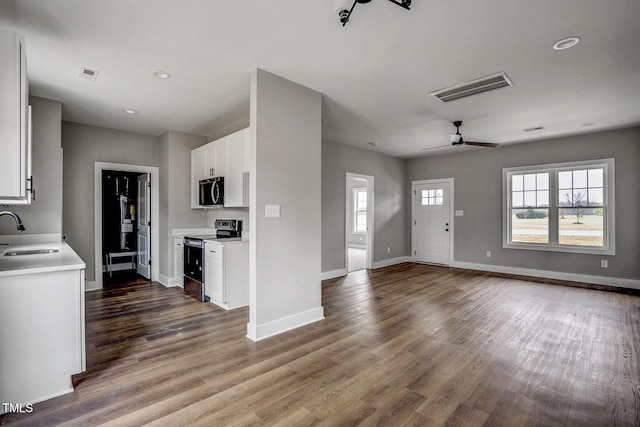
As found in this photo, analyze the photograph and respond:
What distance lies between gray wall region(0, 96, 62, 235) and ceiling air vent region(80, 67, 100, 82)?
1081 millimetres

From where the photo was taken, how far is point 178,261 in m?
Result: 5.07

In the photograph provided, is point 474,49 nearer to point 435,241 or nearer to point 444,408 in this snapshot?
point 444,408

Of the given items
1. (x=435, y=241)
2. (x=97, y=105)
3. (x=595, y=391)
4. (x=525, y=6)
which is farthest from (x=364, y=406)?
(x=435, y=241)

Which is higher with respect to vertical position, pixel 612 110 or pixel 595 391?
pixel 612 110

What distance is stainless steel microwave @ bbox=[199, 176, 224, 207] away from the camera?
4502mm

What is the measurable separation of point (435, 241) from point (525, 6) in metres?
5.91

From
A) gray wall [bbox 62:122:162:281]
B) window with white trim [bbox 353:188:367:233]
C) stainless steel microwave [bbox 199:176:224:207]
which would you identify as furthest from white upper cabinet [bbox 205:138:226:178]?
window with white trim [bbox 353:188:367:233]

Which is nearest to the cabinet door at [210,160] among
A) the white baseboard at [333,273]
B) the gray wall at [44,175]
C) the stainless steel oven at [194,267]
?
the stainless steel oven at [194,267]

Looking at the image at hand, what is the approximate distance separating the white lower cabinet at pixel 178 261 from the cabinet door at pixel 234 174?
1.20 m

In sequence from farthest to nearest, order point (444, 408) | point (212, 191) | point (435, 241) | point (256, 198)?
1. point (435, 241)
2. point (212, 191)
3. point (256, 198)
4. point (444, 408)

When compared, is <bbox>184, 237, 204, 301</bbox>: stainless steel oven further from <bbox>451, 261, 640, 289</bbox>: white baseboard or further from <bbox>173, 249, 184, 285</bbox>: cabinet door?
<bbox>451, 261, 640, 289</bbox>: white baseboard

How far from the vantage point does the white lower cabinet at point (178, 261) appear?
4.96 m

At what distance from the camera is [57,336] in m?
2.09

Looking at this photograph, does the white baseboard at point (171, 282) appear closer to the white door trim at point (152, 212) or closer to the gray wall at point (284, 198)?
the white door trim at point (152, 212)
